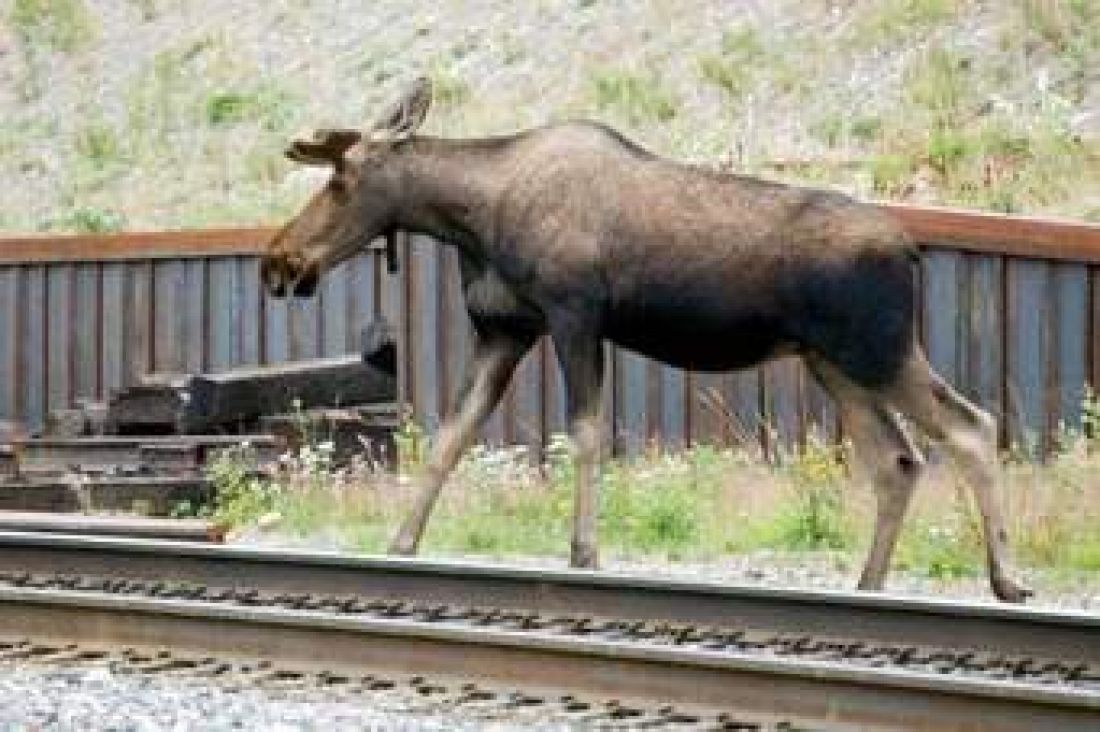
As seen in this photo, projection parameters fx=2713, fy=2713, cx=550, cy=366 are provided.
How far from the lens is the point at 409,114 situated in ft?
42.0

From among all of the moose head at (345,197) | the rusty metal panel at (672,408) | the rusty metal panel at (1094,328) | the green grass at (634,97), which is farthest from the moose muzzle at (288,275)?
the green grass at (634,97)

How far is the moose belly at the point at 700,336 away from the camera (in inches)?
451

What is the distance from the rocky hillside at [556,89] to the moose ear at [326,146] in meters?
8.87

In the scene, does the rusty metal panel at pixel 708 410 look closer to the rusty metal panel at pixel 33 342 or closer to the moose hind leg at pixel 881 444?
the moose hind leg at pixel 881 444

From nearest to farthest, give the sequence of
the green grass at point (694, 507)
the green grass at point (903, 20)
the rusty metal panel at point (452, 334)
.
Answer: the green grass at point (694, 507) → the rusty metal panel at point (452, 334) → the green grass at point (903, 20)

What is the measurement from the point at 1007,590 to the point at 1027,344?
215 inches

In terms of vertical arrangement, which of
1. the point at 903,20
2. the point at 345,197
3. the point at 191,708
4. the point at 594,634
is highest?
the point at 903,20

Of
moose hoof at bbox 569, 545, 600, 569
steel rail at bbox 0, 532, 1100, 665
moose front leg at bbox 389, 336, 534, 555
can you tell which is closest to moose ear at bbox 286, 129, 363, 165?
moose front leg at bbox 389, 336, 534, 555

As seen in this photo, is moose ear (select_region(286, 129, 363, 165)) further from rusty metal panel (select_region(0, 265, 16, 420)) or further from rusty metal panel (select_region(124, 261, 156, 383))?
rusty metal panel (select_region(0, 265, 16, 420))

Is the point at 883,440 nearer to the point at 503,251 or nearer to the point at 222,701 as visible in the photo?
the point at 503,251

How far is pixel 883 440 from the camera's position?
37.6 feet

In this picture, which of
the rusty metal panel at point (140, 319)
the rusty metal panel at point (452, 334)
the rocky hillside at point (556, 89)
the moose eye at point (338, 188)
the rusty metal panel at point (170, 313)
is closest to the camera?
the moose eye at point (338, 188)

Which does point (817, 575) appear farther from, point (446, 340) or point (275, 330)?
point (275, 330)

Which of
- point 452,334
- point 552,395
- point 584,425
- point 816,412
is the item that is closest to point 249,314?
point 452,334
